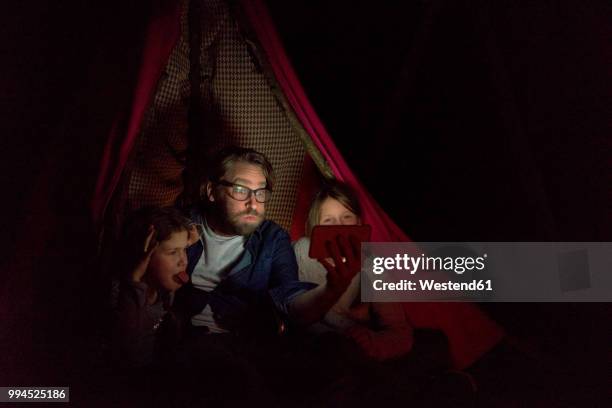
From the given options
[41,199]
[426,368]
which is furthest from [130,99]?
[426,368]

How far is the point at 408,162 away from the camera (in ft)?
9.64

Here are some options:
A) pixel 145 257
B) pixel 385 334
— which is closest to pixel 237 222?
pixel 145 257

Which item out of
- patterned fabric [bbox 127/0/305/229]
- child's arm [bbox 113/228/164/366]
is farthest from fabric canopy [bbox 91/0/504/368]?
child's arm [bbox 113/228/164/366]

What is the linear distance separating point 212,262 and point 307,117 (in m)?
0.50

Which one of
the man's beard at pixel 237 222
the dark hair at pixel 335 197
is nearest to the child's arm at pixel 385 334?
the dark hair at pixel 335 197

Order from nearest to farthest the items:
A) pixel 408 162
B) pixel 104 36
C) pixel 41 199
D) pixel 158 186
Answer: pixel 41 199 → pixel 104 36 → pixel 158 186 → pixel 408 162

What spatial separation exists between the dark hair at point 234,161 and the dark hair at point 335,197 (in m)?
0.15

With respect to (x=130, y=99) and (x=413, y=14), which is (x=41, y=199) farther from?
(x=413, y=14)

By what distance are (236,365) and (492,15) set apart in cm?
168

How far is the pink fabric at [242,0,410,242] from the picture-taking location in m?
2.03

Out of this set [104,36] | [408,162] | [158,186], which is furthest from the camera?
[408,162]

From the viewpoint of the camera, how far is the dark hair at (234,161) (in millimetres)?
2023

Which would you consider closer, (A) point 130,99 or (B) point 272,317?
(A) point 130,99

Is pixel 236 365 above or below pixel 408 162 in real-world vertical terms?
below
